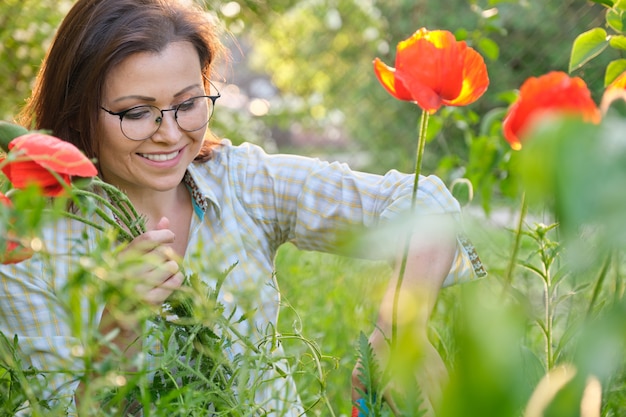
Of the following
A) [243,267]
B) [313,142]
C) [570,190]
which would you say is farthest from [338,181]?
[313,142]

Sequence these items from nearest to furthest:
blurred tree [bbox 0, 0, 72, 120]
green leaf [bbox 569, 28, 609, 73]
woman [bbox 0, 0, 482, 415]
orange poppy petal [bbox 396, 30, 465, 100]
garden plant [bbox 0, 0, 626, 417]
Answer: garden plant [bbox 0, 0, 626, 417], orange poppy petal [bbox 396, 30, 465, 100], green leaf [bbox 569, 28, 609, 73], woman [bbox 0, 0, 482, 415], blurred tree [bbox 0, 0, 72, 120]

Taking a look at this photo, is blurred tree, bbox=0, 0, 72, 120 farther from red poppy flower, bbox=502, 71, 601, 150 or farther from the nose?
red poppy flower, bbox=502, 71, 601, 150

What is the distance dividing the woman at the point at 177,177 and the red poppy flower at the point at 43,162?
0.42 m

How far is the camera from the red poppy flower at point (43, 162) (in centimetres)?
48

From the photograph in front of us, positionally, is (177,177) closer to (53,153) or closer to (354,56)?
(53,153)

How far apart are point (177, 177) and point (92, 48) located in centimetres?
21

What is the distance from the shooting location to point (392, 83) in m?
0.73

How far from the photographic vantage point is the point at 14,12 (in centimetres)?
239

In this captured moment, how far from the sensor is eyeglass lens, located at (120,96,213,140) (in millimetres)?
1028

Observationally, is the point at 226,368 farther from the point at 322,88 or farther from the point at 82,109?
the point at 322,88

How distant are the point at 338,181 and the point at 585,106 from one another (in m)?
0.75

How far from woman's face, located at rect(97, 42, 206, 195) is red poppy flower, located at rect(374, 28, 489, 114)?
426 millimetres

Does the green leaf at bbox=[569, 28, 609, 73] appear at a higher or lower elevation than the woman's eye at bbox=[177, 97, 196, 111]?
higher

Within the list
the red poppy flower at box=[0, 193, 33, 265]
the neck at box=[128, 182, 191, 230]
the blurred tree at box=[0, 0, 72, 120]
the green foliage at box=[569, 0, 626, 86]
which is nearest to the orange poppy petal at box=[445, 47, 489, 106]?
the green foliage at box=[569, 0, 626, 86]
